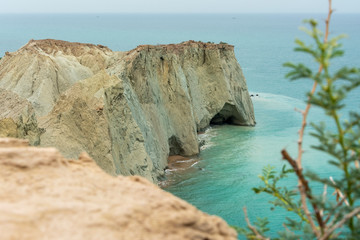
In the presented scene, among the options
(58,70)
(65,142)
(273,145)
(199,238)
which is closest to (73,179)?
(199,238)

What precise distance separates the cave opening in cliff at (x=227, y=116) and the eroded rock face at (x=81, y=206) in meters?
32.1

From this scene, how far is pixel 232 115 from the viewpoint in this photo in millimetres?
38406

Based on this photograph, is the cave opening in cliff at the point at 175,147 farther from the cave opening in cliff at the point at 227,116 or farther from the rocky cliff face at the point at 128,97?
the cave opening in cliff at the point at 227,116

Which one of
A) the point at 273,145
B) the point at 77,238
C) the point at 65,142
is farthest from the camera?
the point at 273,145

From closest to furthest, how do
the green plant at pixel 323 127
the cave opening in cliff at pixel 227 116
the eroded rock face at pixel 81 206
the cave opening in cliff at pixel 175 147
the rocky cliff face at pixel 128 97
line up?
the eroded rock face at pixel 81 206 < the green plant at pixel 323 127 < the rocky cliff face at pixel 128 97 < the cave opening in cliff at pixel 175 147 < the cave opening in cliff at pixel 227 116

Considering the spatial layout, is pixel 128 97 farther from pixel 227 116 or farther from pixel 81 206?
pixel 81 206

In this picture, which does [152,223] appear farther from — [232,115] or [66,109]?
[232,115]

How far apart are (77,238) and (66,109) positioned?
44.8ft

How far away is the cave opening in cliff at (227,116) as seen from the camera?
37.6 meters

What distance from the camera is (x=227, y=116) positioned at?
38.5 m

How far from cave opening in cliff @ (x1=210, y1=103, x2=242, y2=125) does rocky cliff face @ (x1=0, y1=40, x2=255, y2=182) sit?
8 cm

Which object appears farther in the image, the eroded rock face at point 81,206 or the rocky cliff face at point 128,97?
the rocky cliff face at point 128,97

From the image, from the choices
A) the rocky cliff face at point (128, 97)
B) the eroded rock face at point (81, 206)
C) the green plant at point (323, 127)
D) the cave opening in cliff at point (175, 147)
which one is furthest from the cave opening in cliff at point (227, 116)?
the eroded rock face at point (81, 206)

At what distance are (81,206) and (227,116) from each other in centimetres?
3421
